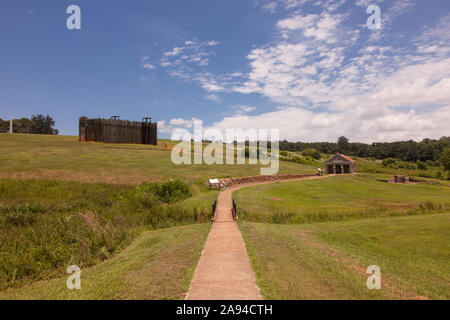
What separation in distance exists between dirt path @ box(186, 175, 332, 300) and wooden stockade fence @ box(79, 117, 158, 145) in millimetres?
56589

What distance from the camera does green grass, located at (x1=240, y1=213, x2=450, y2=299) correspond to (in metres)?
6.43

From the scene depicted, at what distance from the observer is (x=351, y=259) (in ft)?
31.3

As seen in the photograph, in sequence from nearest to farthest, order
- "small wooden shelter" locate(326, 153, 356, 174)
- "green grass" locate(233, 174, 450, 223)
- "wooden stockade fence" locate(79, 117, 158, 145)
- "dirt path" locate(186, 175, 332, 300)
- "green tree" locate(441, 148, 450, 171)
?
"dirt path" locate(186, 175, 332, 300), "green grass" locate(233, 174, 450, 223), "small wooden shelter" locate(326, 153, 356, 174), "wooden stockade fence" locate(79, 117, 158, 145), "green tree" locate(441, 148, 450, 171)

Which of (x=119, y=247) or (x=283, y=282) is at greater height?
(x=283, y=282)

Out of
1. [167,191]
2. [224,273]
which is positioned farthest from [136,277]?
[167,191]

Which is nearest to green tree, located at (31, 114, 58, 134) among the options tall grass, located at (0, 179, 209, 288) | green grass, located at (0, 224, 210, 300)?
tall grass, located at (0, 179, 209, 288)

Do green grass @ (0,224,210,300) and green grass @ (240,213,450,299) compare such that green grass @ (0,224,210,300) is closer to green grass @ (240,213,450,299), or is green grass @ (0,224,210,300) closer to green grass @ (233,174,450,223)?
green grass @ (240,213,450,299)

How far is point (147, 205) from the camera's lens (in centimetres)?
1869

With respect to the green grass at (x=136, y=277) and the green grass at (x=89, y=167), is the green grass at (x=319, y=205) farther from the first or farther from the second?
the green grass at (x=89, y=167)

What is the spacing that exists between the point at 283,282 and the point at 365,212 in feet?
53.1

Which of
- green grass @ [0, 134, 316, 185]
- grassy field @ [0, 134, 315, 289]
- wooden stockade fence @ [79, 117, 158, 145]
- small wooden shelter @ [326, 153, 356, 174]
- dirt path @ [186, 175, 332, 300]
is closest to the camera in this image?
dirt path @ [186, 175, 332, 300]
